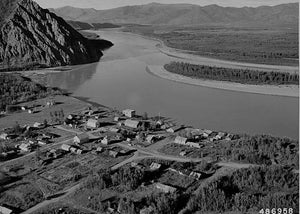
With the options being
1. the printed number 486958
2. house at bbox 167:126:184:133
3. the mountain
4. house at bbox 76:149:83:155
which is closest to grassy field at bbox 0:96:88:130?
house at bbox 76:149:83:155

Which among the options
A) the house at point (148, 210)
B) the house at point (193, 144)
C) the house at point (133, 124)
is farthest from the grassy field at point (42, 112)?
the house at point (148, 210)

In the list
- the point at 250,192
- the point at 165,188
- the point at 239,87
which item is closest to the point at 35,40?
the point at 239,87

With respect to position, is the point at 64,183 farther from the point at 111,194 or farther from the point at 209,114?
the point at 209,114

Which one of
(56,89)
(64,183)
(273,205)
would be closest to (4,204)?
(64,183)

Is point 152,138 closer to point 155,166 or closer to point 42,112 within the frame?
point 155,166

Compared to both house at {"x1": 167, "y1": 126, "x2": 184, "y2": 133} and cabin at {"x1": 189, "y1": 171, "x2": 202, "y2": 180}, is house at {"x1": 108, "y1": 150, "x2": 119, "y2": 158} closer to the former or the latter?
cabin at {"x1": 189, "y1": 171, "x2": 202, "y2": 180}
